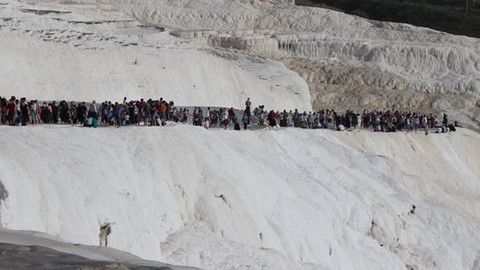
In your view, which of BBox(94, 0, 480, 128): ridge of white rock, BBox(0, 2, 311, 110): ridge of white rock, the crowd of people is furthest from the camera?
BBox(94, 0, 480, 128): ridge of white rock

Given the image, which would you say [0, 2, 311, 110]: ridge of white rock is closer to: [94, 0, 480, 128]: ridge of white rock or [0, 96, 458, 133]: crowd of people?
[0, 96, 458, 133]: crowd of people

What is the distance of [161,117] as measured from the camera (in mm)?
30641

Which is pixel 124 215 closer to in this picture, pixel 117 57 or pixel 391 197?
pixel 391 197

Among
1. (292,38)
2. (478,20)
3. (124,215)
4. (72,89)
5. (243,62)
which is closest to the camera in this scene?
(124,215)

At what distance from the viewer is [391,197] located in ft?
111

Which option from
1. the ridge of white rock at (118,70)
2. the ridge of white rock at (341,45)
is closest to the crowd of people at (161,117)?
the ridge of white rock at (118,70)

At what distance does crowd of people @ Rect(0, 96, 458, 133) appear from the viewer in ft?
89.8

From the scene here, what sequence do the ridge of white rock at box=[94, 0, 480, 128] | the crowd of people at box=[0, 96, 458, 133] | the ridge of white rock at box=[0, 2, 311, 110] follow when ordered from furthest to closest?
the ridge of white rock at box=[94, 0, 480, 128] → the ridge of white rock at box=[0, 2, 311, 110] → the crowd of people at box=[0, 96, 458, 133]

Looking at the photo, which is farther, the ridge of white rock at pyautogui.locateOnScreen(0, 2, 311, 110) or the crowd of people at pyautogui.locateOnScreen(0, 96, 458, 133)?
the ridge of white rock at pyautogui.locateOnScreen(0, 2, 311, 110)

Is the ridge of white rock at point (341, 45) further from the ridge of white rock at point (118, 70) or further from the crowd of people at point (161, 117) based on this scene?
the crowd of people at point (161, 117)

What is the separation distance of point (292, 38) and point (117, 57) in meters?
28.7

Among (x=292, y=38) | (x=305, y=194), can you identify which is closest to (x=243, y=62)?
(x=292, y=38)

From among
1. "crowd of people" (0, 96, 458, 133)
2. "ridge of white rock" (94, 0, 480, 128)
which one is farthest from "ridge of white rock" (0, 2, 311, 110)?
"ridge of white rock" (94, 0, 480, 128)

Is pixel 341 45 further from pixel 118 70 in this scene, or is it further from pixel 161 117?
pixel 161 117
